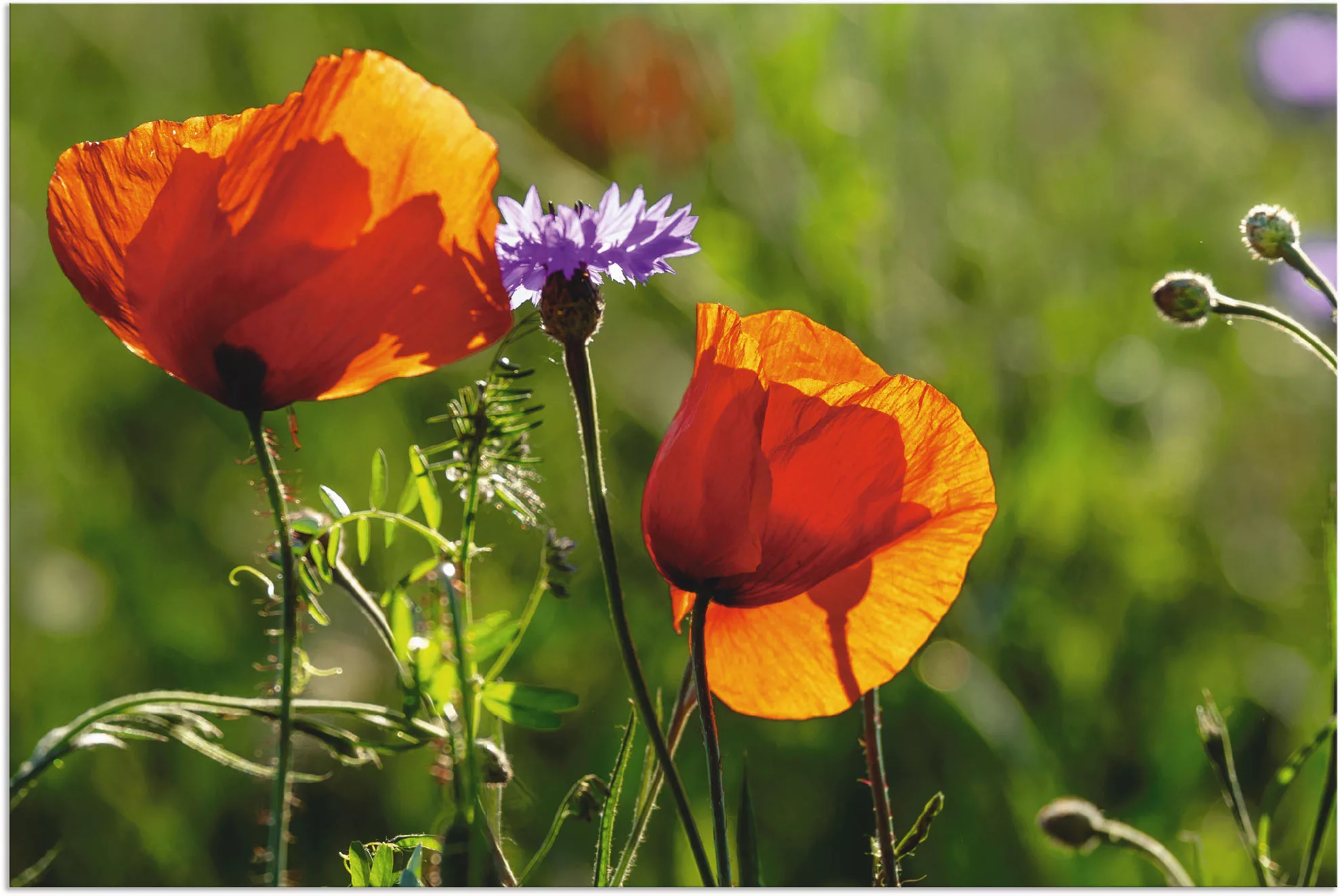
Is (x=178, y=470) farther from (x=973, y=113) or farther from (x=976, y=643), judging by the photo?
(x=973, y=113)

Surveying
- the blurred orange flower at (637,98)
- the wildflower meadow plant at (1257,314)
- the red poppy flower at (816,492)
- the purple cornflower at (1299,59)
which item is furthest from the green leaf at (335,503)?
the purple cornflower at (1299,59)

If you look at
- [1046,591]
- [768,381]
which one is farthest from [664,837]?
[768,381]

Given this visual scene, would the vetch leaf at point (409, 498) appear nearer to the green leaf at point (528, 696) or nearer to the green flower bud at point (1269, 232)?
the green leaf at point (528, 696)

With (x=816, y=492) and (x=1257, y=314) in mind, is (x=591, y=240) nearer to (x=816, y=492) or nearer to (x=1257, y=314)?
(x=816, y=492)

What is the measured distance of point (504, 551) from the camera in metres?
1.15

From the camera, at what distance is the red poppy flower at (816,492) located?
0.35 metres

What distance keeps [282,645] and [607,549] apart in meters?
0.10

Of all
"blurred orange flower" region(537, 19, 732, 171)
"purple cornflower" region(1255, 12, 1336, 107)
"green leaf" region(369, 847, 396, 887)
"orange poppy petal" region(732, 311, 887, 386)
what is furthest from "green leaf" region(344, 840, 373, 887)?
"purple cornflower" region(1255, 12, 1336, 107)

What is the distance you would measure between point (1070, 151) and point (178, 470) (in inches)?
46.3

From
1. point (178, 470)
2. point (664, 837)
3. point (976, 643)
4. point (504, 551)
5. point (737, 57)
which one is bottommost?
point (664, 837)

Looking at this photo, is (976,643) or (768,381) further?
(976,643)

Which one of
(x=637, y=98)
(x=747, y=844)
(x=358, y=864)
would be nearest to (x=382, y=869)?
(x=358, y=864)

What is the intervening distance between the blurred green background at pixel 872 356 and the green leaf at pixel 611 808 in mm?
263

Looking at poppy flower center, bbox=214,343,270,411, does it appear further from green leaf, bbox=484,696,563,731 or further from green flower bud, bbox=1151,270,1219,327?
green flower bud, bbox=1151,270,1219,327
